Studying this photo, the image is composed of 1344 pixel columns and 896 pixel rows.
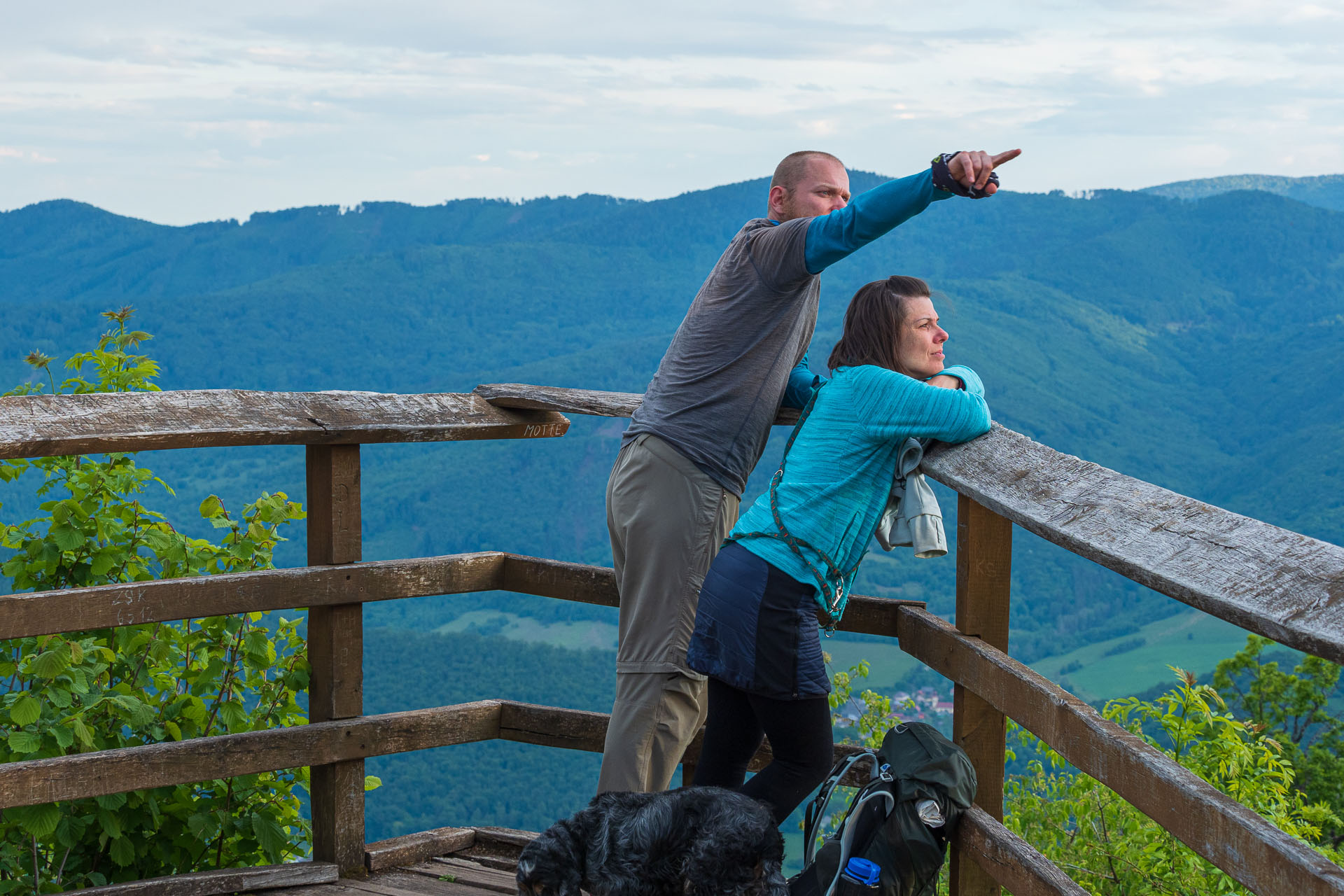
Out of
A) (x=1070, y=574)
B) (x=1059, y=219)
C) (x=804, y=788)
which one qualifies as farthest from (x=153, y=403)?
(x=1059, y=219)

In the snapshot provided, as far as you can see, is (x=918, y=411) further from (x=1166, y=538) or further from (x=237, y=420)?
(x=237, y=420)

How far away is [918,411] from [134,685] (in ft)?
6.80

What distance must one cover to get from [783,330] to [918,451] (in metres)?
0.46

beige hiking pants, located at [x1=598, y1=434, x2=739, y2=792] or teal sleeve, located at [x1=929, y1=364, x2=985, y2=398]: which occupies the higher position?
teal sleeve, located at [x1=929, y1=364, x2=985, y2=398]

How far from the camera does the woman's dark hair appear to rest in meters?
2.12

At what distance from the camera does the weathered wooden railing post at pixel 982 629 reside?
6.61 ft

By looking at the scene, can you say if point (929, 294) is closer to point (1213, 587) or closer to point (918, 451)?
point (918, 451)

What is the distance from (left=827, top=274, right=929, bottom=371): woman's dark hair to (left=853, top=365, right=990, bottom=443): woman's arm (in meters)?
0.10

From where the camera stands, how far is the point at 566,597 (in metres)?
2.69

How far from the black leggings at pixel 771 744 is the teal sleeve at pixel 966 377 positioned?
2.04ft

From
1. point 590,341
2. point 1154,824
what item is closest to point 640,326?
point 590,341

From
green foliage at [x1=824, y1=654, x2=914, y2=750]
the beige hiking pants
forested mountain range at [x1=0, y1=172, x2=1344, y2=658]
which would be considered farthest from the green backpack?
forested mountain range at [x1=0, y1=172, x2=1344, y2=658]

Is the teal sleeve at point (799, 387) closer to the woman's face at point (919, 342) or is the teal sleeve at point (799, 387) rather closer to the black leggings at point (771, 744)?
the woman's face at point (919, 342)

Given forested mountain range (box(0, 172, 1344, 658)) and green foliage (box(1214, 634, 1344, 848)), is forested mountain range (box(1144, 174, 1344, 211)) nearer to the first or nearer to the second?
forested mountain range (box(0, 172, 1344, 658))
